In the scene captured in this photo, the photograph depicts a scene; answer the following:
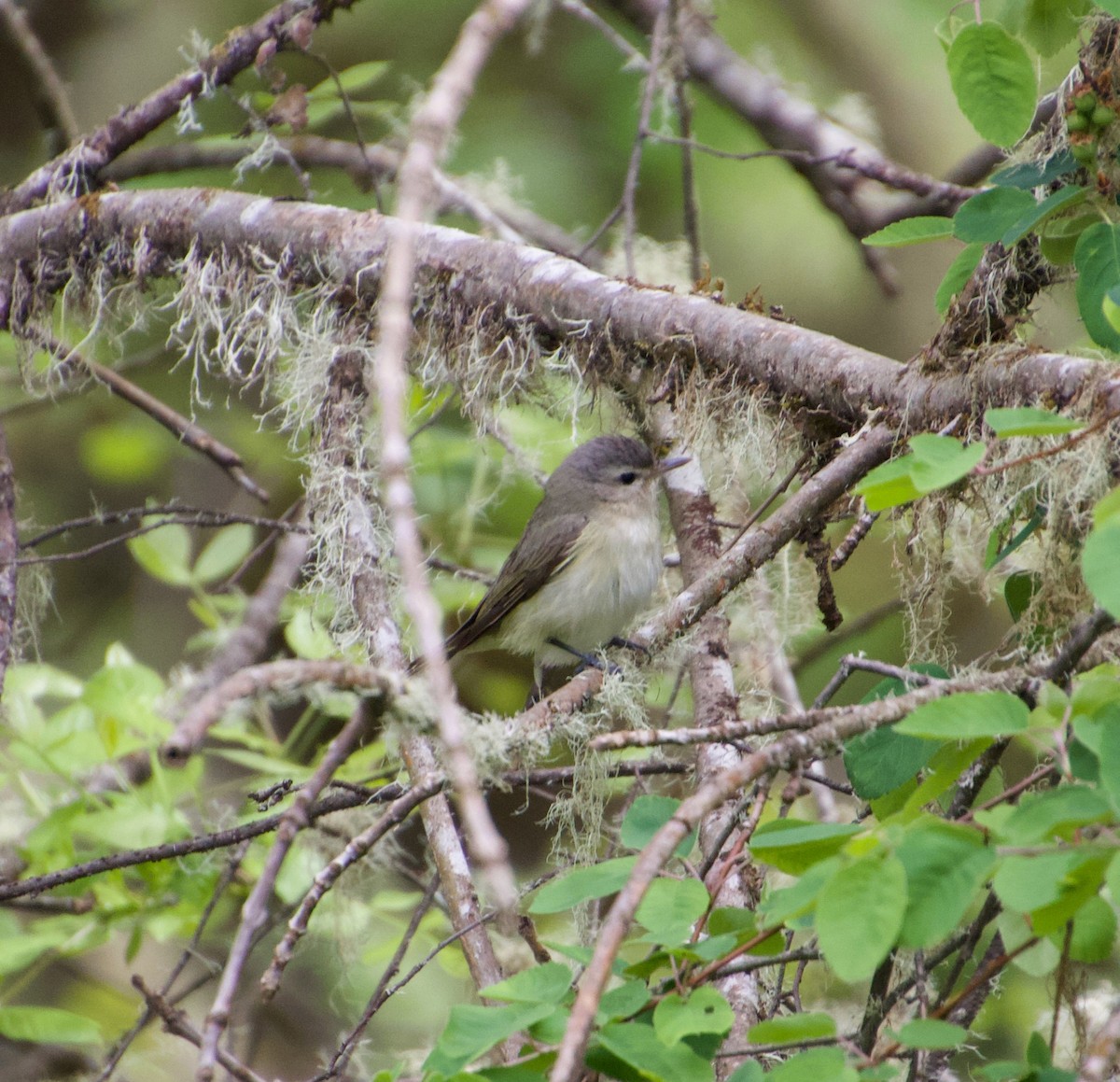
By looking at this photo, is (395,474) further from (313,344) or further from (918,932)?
(313,344)

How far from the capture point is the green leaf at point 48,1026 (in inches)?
130

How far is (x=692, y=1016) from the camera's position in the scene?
5.54 ft

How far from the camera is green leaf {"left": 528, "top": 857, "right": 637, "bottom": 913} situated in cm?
189

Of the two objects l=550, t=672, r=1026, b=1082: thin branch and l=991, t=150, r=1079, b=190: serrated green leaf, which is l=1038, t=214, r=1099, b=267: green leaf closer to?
l=991, t=150, r=1079, b=190: serrated green leaf

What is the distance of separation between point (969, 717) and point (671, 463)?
2.17 meters

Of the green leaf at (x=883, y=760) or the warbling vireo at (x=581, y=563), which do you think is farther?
the warbling vireo at (x=581, y=563)

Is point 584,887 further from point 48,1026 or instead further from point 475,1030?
point 48,1026

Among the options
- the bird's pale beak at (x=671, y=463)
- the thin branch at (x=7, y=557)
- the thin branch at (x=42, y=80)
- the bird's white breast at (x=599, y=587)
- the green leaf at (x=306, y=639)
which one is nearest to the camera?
the thin branch at (x=7, y=557)

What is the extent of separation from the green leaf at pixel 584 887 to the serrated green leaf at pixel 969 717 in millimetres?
521

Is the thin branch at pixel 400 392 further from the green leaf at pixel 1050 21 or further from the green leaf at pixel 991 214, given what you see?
the green leaf at pixel 1050 21

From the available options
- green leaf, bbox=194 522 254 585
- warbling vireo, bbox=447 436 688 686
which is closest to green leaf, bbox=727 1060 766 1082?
warbling vireo, bbox=447 436 688 686

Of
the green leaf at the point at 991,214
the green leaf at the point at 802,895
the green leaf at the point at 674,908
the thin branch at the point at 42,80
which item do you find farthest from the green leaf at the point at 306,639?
the green leaf at the point at 802,895

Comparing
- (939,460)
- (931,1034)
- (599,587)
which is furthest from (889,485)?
(599,587)

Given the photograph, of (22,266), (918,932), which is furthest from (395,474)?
(22,266)
